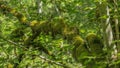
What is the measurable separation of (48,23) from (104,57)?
139 cm

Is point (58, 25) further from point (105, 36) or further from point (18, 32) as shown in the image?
point (18, 32)

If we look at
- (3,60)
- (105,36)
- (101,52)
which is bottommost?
(3,60)

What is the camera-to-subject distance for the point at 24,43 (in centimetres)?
627

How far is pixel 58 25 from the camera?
5.15 meters

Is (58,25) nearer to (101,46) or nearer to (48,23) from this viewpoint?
(48,23)

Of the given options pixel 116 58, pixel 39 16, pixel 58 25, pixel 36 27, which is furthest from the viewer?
pixel 39 16

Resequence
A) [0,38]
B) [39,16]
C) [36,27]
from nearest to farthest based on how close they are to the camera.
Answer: [36,27]
[0,38]
[39,16]

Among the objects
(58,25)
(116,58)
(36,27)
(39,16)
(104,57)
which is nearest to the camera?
(116,58)

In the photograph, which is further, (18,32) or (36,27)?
(18,32)

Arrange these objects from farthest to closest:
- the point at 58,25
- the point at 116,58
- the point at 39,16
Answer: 1. the point at 39,16
2. the point at 58,25
3. the point at 116,58

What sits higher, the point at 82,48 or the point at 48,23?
the point at 48,23

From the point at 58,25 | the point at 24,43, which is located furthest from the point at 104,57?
the point at 24,43

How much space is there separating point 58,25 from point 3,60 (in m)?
2.04

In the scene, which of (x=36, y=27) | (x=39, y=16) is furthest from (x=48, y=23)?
(x=39, y=16)
